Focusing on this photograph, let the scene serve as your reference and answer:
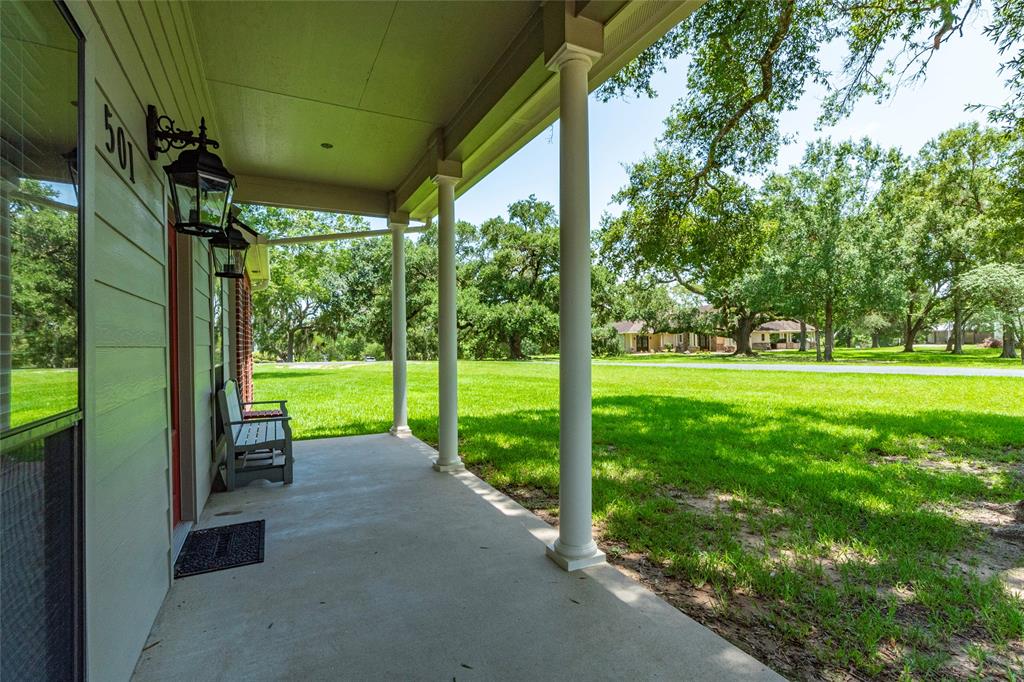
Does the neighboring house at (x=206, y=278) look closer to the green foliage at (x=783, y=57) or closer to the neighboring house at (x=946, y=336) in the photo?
the green foliage at (x=783, y=57)

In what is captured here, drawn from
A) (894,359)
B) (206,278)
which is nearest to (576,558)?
(206,278)

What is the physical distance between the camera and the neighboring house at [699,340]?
149 ft

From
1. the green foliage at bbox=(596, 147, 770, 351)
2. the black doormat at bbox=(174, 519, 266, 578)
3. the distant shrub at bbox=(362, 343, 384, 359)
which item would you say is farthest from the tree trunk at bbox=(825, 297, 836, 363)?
the black doormat at bbox=(174, 519, 266, 578)

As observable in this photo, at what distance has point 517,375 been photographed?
14844mm

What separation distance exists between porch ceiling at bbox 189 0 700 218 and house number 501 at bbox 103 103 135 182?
119 cm

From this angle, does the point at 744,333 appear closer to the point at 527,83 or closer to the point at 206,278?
the point at 527,83

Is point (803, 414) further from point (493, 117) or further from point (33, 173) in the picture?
point (33, 173)

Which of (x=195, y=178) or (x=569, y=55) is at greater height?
(x=569, y=55)

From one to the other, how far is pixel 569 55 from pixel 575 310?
4.34 ft

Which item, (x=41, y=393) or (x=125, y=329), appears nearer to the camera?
(x=41, y=393)

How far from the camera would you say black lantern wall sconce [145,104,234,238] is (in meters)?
2.18

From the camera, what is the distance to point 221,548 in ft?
9.43

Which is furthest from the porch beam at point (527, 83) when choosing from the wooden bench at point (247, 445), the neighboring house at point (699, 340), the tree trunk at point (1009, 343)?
the neighboring house at point (699, 340)

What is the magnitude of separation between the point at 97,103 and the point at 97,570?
1406mm
